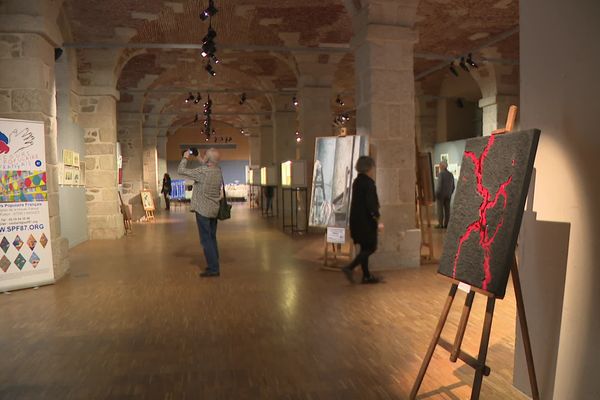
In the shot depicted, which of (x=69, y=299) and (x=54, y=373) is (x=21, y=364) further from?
(x=69, y=299)

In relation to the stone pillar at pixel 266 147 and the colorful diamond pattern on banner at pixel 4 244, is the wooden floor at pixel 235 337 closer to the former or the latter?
the colorful diamond pattern on banner at pixel 4 244

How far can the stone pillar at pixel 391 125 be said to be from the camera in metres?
5.99

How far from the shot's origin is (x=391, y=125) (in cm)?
608

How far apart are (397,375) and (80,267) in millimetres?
5174

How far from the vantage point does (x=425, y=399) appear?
8.71 feet

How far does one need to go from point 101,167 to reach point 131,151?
4.49 meters

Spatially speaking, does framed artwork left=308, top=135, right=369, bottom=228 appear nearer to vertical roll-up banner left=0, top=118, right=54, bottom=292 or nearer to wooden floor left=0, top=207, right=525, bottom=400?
wooden floor left=0, top=207, right=525, bottom=400

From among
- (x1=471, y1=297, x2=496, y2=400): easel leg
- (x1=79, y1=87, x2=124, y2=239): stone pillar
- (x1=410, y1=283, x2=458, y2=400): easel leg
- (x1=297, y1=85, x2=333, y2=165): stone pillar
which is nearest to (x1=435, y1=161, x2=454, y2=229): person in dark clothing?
(x1=297, y1=85, x2=333, y2=165): stone pillar

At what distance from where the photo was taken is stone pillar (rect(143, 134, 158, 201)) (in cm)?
1830

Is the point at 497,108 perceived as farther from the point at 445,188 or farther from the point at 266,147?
the point at 266,147

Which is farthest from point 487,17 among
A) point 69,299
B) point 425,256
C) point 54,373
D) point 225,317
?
point 54,373

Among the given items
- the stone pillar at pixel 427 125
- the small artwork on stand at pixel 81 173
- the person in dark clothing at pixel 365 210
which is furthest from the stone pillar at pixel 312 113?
the stone pillar at pixel 427 125

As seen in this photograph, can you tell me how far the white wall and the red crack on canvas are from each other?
0.28m

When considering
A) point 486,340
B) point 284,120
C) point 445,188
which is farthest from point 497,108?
point 486,340
